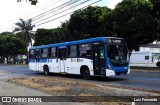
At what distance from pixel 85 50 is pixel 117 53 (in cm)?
269

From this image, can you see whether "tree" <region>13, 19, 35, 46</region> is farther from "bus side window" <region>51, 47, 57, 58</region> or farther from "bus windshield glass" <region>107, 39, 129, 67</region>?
"bus windshield glass" <region>107, 39, 129, 67</region>

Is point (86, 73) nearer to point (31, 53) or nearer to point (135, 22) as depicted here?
point (31, 53)

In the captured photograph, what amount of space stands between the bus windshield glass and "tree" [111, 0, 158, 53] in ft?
50.8

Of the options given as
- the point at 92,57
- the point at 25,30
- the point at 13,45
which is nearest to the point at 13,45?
the point at 13,45

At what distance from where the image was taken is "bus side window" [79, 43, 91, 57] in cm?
2339

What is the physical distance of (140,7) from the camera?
129 feet

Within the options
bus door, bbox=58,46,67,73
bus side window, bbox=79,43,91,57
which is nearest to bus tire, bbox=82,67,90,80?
bus side window, bbox=79,43,91,57

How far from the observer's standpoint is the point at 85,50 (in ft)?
78.6

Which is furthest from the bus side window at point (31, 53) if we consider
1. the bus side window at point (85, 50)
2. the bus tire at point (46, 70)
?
the bus side window at point (85, 50)

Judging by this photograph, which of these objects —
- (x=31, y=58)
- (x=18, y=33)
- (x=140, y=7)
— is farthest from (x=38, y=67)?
(x=18, y=33)

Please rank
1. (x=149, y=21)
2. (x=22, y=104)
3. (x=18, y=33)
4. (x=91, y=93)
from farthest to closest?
(x=18, y=33) < (x=149, y=21) < (x=91, y=93) < (x=22, y=104)

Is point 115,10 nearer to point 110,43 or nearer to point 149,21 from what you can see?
point 149,21

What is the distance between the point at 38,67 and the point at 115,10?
14.0 metres

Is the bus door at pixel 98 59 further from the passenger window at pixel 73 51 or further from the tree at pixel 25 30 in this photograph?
the tree at pixel 25 30
